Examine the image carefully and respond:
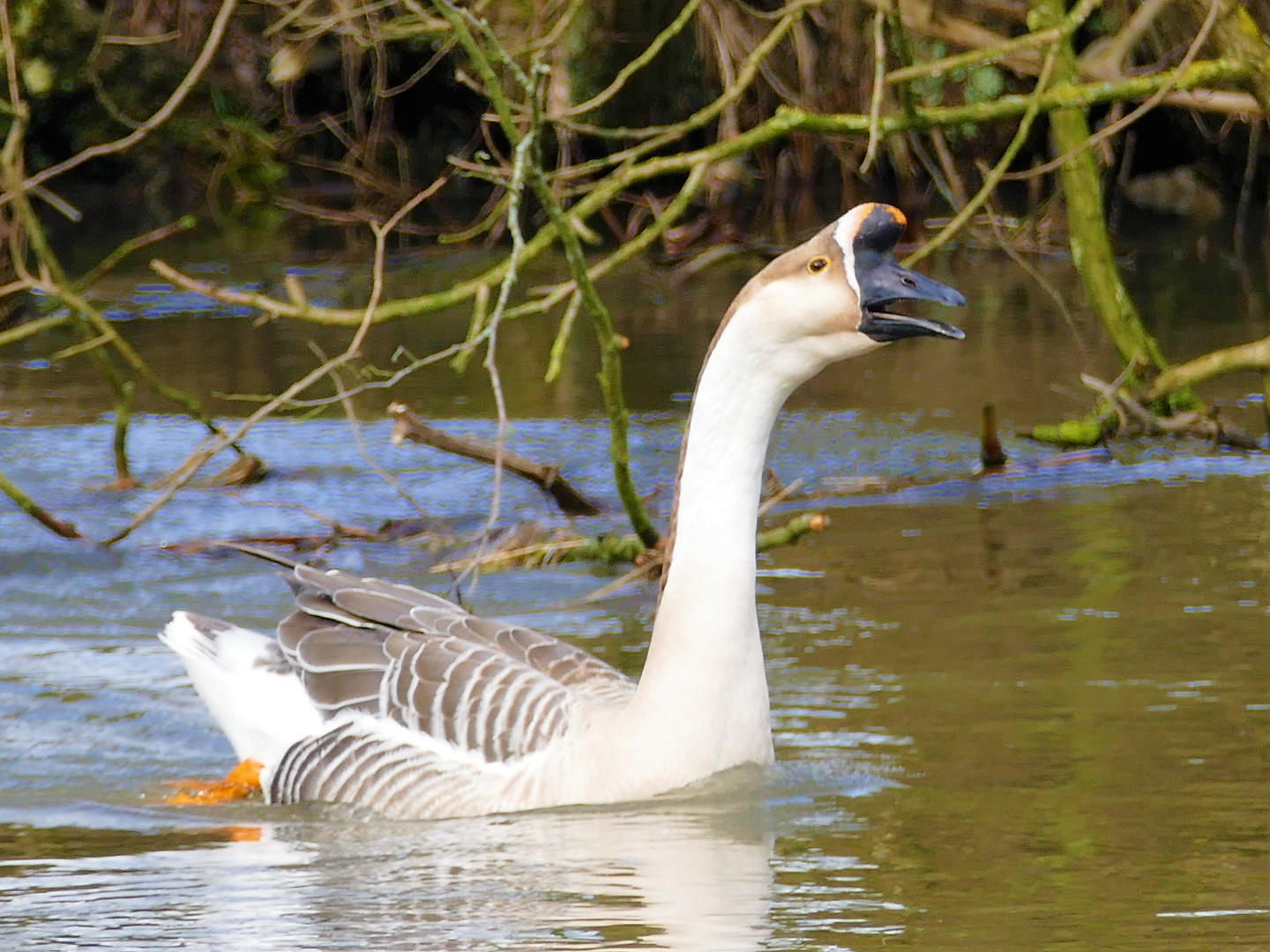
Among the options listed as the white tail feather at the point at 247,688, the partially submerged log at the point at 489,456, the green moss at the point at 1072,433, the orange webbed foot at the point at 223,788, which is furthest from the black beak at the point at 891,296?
the green moss at the point at 1072,433

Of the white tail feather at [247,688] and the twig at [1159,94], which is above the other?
the twig at [1159,94]

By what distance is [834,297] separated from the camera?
4.84m

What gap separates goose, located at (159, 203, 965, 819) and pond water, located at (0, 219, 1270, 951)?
0.11 metres

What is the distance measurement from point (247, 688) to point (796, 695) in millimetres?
1677

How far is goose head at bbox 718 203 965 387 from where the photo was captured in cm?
480

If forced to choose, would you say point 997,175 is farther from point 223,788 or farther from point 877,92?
point 223,788

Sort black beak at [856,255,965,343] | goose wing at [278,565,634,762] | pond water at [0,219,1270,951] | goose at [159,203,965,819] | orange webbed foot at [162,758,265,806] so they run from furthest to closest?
1. orange webbed foot at [162,758,265,806]
2. goose wing at [278,565,634,762]
3. goose at [159,203,965,819]
4. black beak at [856,255,965,343]
5. pond water at [0,219,1270,951]

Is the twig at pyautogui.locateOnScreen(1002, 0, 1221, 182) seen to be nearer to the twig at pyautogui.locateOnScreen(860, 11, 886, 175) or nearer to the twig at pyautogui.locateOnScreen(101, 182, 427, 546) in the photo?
the twig at pyautogui.locateOnScreen(860, 11, 886, 175)

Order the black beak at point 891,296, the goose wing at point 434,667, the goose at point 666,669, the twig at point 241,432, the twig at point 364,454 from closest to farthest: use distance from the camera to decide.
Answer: the black beak at point 891,296 → the goose at point 666,669 → the goose wing at point 434,667 → the twig at point 241,432 → the twig at point 364,454

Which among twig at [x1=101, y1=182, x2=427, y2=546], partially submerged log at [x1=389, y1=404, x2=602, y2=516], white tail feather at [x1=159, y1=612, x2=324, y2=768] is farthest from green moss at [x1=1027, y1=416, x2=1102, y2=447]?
white tail feather at [x1=159, y1=612, x2=324, y2=768]

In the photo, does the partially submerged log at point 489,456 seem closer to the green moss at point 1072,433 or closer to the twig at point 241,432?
the twig at point 241,432

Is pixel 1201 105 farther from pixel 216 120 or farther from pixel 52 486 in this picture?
pixel 216 120

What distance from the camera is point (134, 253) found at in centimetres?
1844

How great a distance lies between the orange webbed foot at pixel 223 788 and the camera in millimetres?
5707
